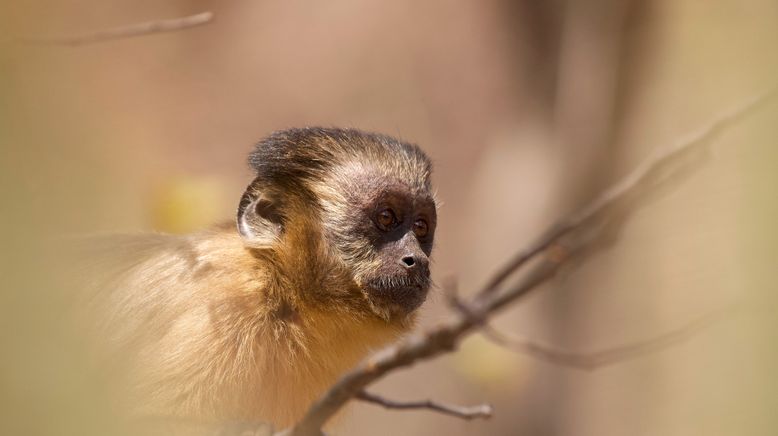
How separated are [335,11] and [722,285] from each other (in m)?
4.76

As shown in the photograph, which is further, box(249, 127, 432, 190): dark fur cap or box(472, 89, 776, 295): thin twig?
box(249, 127, 432, 190): dark fur cap

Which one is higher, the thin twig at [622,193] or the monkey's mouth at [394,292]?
the thin twig at [622,193]

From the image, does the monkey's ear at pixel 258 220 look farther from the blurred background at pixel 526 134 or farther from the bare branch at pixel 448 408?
the bare branch at pixel 448 408

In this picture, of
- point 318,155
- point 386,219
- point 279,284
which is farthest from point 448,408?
point 318,155

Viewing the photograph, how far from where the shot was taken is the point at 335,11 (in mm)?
9312

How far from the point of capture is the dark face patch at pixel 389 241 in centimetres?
422

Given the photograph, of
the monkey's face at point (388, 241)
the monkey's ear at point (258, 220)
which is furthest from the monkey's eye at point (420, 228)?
the monkey's ear at point (258, 220)

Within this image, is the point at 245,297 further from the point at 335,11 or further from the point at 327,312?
the point at 335,11

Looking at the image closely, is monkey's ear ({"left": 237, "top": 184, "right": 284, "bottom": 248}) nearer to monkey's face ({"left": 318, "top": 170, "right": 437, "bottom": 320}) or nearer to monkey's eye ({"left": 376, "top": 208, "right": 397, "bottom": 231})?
monkey's face ({"left": 318, "top": 170, "right": 437, "bottom": 320})

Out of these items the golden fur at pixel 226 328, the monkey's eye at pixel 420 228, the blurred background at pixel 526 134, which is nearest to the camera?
the golden fur at pixel 226 328

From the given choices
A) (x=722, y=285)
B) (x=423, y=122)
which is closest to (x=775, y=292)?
(x=722, y=285)

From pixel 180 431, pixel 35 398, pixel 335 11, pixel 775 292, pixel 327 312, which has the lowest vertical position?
pixel 180 431

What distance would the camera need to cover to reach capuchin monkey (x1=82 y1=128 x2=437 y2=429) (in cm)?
Answer: 373

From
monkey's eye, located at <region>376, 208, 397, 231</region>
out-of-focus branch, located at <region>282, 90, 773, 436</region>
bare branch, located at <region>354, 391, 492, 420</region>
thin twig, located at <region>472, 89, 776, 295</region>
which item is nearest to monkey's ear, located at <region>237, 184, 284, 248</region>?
monkey's eye, located at <region>376, 208, 397, 231</region>
